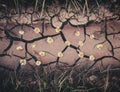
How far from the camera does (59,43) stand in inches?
100

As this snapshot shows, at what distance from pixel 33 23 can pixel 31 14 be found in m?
0.08

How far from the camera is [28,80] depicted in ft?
8.11

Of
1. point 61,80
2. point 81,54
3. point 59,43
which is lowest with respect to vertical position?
point 61,80

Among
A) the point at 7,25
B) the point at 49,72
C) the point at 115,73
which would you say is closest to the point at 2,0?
the point at 7,25

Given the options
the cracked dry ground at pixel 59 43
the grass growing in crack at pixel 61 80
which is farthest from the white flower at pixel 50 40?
the grass growing in crack at pixel 61 80

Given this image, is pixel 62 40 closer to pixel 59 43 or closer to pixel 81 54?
pixel 59 43

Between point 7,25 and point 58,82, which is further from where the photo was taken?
point 7,25

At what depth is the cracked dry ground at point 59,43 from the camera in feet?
8.26

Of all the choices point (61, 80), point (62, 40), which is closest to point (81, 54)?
point (62, 40)

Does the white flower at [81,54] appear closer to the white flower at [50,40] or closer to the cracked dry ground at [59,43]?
the cracked dry ground at [59,43]

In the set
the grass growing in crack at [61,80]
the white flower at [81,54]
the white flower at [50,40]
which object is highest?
the white flower at [50,40]

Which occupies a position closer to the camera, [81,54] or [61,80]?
[61,80]

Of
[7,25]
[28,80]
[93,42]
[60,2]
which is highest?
[60,2]

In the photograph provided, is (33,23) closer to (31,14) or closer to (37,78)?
(31,14)
